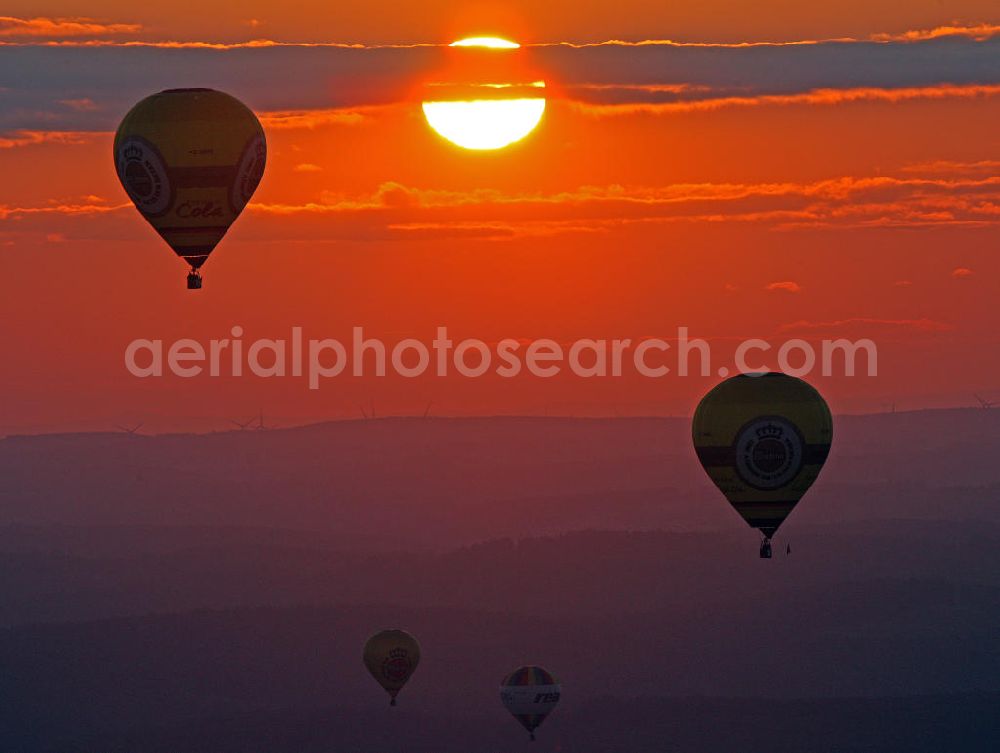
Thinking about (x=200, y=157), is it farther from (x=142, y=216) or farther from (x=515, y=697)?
(x=515, y=697)

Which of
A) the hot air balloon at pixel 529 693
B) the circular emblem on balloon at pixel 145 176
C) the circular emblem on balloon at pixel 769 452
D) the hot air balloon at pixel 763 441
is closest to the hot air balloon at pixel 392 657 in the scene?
the hot air balloon at pixel 529 693

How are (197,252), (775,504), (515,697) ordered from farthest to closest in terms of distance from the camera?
(515,697), (775,504), (197,252)

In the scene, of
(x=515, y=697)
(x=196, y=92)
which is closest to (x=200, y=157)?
(x=196, y=92)

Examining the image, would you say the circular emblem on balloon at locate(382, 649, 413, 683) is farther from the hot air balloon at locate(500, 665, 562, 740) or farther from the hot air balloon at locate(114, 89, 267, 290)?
the hot air balloon at locate(114, 89, 267, 290)

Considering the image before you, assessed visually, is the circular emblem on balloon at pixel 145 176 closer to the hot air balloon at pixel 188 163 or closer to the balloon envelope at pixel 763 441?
the hot air balloon at pixel 188 163

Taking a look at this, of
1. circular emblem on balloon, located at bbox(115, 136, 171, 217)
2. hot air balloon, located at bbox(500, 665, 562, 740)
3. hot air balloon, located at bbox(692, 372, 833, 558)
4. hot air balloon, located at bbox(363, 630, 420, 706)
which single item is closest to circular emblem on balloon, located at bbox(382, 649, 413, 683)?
hot air balloon, located at bbox(363, 630, 420, 706)
